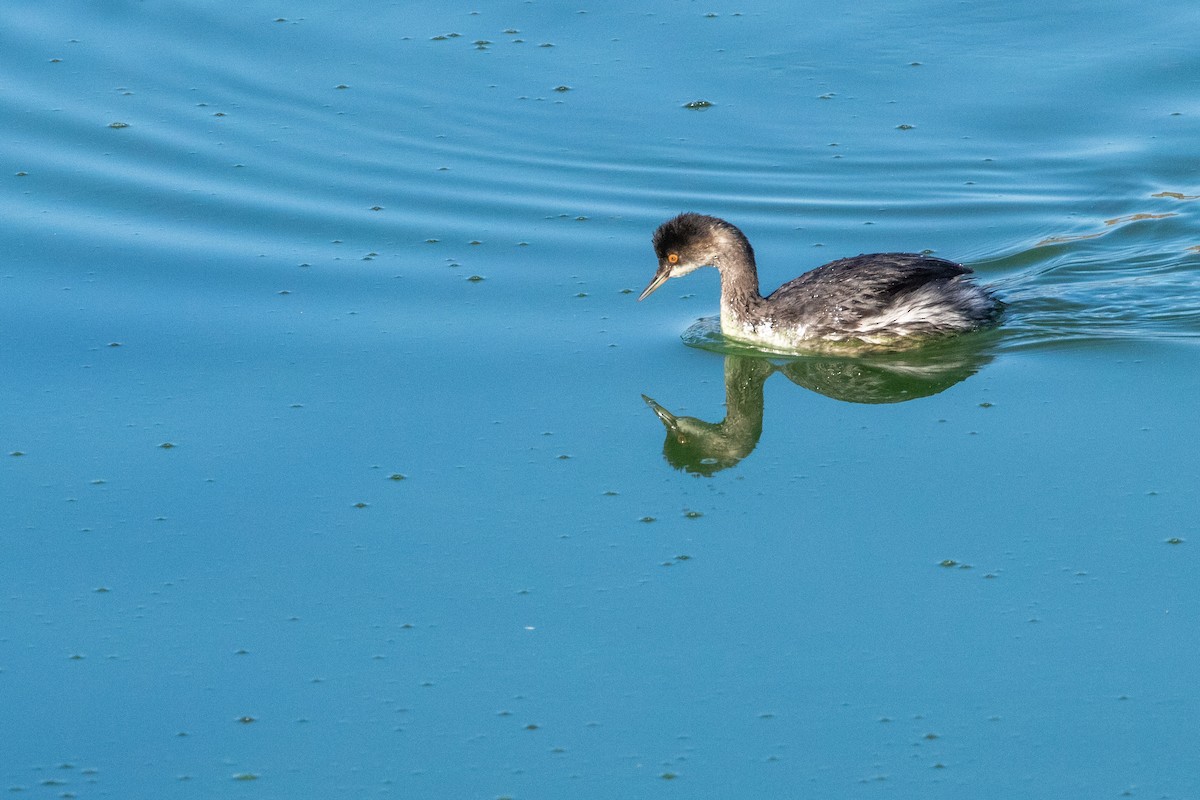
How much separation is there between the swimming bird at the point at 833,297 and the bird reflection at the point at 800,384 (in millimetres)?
127

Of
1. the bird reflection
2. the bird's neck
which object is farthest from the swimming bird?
the bird reflection

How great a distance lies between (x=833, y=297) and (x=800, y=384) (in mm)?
525

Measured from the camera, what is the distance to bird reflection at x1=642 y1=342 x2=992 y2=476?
9.05 meters

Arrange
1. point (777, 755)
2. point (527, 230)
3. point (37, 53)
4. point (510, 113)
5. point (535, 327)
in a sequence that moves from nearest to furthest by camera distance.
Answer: point (777, 755)
point (535, 327)
point (527, 230)
point (510, 113)
point (37, 53)

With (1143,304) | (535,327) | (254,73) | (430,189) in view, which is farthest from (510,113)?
(1143,304)

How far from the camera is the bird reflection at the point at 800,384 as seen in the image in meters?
9.05

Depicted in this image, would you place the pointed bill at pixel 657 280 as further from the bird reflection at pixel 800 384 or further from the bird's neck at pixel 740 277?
the bird reflection at pixel 800 384

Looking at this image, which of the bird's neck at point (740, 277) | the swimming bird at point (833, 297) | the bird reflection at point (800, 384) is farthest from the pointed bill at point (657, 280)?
the bird reflection at point (800, 384)

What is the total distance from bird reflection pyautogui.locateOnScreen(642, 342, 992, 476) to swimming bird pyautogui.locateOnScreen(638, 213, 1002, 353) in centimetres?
13

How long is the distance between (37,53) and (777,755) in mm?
9807

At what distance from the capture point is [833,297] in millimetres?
10000

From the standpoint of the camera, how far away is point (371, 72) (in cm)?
1352

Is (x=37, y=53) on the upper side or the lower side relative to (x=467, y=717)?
upper

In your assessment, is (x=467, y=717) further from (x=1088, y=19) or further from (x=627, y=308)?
(x=1088, y=19)
